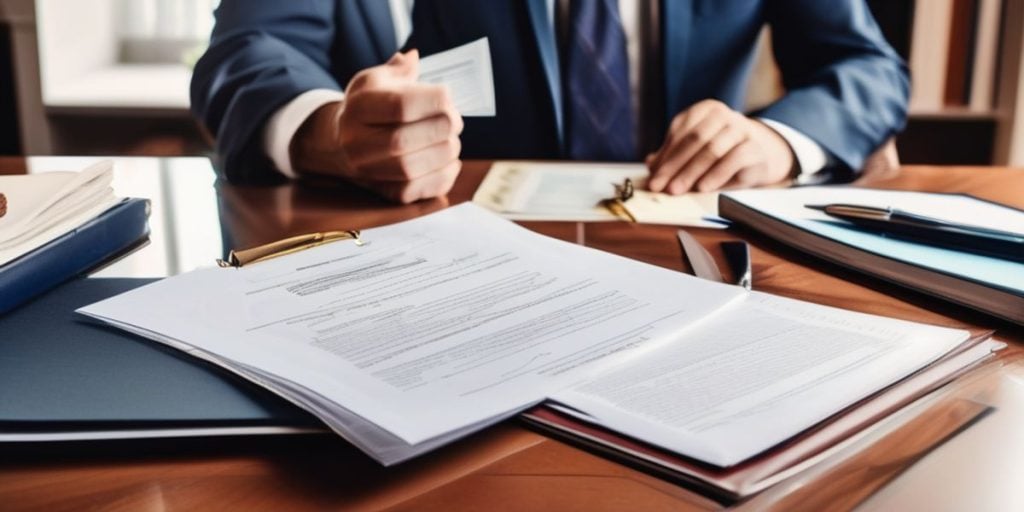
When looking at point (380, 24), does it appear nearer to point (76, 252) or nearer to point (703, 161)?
point (703, 161)

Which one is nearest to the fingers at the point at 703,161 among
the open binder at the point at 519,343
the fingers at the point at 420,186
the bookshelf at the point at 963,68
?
the fingers at the point at 420,186

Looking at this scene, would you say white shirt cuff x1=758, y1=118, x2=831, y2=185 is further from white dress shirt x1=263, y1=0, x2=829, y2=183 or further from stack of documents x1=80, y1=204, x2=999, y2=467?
stack of documents x1=80, y1=204, x2=999, y2=467

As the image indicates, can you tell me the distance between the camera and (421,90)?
32.5 inches

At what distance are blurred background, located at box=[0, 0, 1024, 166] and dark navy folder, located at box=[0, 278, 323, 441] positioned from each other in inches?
71.5

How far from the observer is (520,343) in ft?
1.49

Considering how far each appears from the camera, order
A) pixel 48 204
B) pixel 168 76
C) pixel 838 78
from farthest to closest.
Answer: pixel 168 76, pixel 838 78, pixel 48 204

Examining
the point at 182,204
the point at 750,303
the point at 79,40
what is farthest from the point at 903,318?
the point at 79,40

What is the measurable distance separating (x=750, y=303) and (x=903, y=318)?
0.10 m

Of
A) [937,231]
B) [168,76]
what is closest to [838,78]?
[937,231]

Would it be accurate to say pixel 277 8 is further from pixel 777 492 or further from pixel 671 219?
pixel 777 492

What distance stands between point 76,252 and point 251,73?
0.51 meters

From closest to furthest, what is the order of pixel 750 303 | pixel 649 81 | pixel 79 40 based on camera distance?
pixel 750 303 < pixel 649 81 < pixel 79 40

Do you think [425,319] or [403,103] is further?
[403,103]

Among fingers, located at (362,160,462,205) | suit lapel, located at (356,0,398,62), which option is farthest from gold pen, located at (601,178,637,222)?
suit lapel, located at (356,0,398,62)
